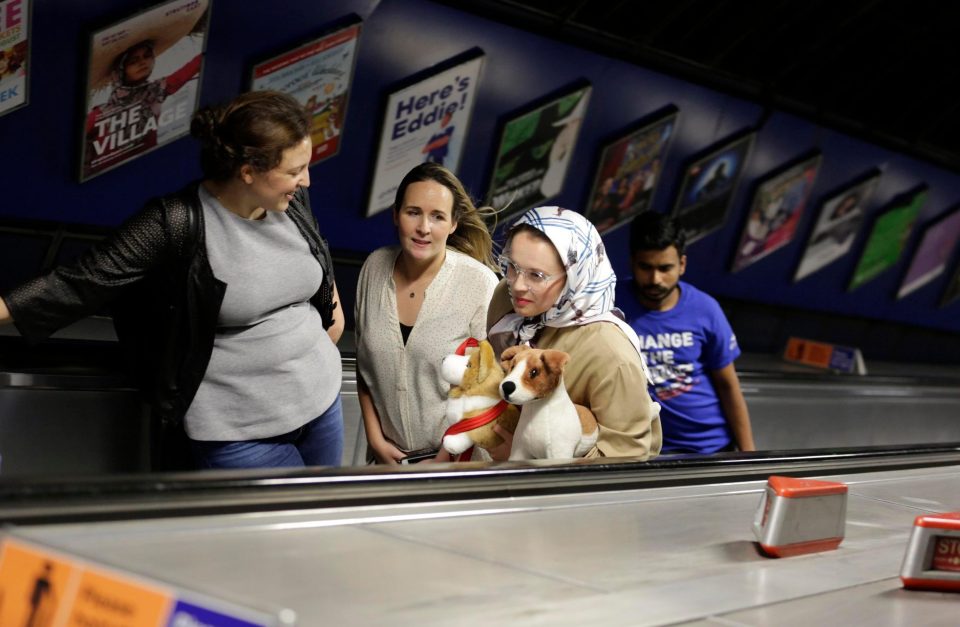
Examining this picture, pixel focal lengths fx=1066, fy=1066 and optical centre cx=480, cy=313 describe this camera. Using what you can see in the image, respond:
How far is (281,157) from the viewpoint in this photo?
261 cm

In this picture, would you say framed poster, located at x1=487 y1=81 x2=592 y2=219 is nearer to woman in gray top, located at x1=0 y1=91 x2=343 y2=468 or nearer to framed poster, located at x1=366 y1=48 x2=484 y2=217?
framed poster, located at x1=366 y1=48 x2=484 y2=217

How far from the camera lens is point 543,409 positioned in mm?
2535

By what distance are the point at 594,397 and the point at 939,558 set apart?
0.85m

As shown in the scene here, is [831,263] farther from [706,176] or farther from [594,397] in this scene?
[594,397]

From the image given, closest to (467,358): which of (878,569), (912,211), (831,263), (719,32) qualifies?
(878,569)

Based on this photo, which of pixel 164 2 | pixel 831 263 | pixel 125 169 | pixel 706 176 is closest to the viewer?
pixel 164 2

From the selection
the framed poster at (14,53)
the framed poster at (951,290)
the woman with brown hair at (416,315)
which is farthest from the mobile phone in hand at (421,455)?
the framed poster at (951,290)

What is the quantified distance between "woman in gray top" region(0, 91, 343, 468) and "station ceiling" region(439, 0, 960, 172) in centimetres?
432

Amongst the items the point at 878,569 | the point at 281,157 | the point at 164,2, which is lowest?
the point at 878,569

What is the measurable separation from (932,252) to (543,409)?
1140 centimetres

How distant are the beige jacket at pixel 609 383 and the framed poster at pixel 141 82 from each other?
3529 millimetres

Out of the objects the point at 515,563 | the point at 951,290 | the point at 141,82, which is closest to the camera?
the point at 515,563

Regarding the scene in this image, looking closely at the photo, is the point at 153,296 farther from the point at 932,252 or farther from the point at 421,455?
the point at 932,252

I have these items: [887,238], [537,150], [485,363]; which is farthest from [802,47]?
[485,363]
